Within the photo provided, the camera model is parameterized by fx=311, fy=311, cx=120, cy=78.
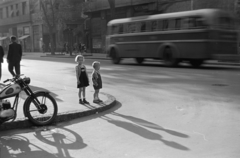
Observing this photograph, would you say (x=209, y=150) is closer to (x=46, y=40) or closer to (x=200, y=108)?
(x=200, y=108)

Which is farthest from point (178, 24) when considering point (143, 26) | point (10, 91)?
point (10, 91)

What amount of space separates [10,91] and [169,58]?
13.4m

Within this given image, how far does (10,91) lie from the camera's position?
5.30m

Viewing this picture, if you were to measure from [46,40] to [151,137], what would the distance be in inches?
1941

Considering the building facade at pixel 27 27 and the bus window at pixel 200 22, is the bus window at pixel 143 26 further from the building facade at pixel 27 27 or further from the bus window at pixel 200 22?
the building facade at pixel 27 27

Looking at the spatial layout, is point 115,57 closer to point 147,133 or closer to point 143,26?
point 143,26

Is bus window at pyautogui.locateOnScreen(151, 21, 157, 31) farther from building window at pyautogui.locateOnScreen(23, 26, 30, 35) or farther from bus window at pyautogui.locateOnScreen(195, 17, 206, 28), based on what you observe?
building window at pyautogui.locateOnScreen(23, 26, 30, 35)

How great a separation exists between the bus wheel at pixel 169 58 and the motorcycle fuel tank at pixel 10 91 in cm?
1302

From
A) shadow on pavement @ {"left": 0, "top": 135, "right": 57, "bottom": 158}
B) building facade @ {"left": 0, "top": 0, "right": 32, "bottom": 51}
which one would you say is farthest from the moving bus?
building facade @ {"left": 0, "top": 0, "right": 32, "bottom": 51}

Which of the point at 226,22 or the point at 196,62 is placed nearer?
the point at 226,22

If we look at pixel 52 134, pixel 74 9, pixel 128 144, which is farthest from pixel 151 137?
pixel 74 9

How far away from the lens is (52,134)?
5.35m

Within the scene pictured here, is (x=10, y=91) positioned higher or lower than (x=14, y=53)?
lower

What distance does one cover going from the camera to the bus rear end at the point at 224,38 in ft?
52.2
